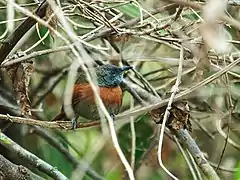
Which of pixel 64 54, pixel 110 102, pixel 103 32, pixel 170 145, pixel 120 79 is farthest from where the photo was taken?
pixel 170 145

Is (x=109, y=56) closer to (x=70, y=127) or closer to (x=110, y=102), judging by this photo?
(x=110, y=102)

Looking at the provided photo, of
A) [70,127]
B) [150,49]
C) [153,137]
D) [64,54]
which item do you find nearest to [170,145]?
[153,137]

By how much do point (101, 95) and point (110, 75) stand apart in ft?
0.45

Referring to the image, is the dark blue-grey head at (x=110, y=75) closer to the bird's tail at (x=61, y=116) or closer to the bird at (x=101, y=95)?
the bird at (x=101, y=95)

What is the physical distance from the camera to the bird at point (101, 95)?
211 centimetres

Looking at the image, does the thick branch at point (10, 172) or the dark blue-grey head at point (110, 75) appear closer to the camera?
the thick branch at point (10, 172)

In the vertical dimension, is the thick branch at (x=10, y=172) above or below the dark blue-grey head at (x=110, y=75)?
below

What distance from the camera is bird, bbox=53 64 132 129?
2.11 m

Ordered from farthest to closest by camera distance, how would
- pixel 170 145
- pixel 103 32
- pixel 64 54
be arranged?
pixel 170 145, pixel 64 54, pixel 103 32

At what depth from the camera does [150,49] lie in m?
2.77

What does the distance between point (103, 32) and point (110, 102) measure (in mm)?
350

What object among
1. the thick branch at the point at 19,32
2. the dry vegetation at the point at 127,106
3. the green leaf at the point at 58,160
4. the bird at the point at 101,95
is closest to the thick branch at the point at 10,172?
the dry vegetation at the point at 127,106

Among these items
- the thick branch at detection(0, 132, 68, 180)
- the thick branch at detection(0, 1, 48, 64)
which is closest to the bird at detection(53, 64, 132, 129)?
the thick branch at detection(0, 132, 68, 180)

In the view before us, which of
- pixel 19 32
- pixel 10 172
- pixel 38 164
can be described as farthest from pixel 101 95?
pixel 19 32
